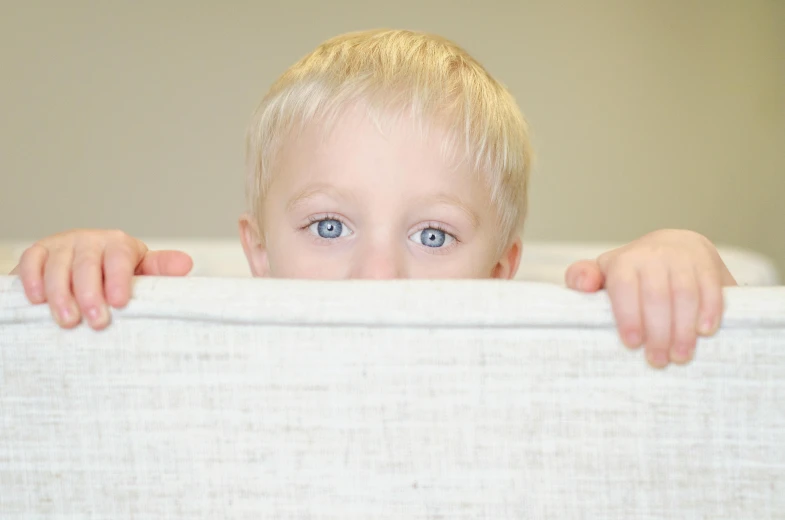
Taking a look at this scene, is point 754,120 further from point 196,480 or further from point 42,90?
point 196,480

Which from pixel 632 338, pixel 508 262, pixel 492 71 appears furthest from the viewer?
pixel 492 71

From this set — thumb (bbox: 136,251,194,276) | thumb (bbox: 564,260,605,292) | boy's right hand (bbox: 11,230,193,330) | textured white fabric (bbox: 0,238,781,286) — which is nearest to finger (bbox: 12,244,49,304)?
boy's right hand (bbox: 11,230,193,330)

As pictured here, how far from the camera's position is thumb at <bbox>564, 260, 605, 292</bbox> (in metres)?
0.50

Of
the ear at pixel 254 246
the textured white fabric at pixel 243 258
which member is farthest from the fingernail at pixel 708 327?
the textured white fabric at pixel 243 258

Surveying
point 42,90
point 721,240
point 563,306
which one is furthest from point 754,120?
point 563,306

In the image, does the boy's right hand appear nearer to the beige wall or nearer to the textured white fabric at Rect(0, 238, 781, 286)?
the textured white fabric at Rect(0, 238, 781, 286)

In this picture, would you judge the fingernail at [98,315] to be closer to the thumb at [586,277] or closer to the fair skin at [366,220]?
the fair skin at [366,220]

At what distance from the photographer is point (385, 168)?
849 mm

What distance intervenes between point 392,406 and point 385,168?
41cm

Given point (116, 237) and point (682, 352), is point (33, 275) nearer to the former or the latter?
point (116, 237)

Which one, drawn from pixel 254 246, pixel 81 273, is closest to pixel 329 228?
pixel 254 246

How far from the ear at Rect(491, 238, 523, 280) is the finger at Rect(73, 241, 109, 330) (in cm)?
51

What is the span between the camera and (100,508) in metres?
0.49

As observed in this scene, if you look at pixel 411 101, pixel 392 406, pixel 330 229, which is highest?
pixel 411 101
